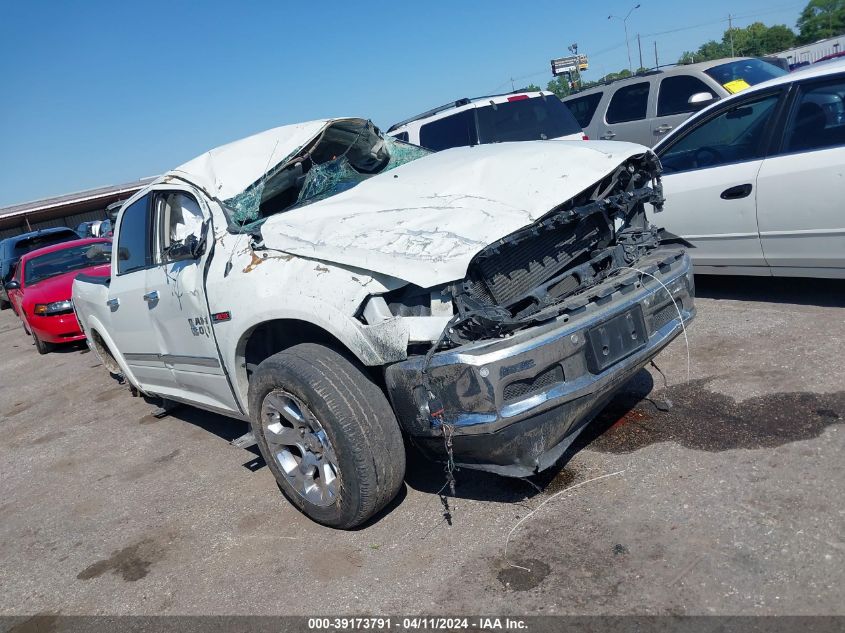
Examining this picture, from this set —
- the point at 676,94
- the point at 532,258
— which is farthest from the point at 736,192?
the point at 676,94

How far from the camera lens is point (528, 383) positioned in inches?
114

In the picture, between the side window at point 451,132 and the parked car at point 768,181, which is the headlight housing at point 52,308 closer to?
the side window at point 451,132

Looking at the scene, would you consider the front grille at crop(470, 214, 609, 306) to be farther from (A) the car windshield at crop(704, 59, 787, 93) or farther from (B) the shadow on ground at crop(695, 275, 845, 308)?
(A) the car windshield at crop(704, 59, 787, 93)

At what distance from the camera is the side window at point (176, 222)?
412cm

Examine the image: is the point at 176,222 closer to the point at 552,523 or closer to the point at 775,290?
the point at 552,523

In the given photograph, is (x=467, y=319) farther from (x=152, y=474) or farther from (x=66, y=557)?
(x=152, y=474)

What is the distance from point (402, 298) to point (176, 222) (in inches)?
83.1

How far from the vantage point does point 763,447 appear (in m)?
3.43

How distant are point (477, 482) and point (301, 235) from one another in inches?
62.5

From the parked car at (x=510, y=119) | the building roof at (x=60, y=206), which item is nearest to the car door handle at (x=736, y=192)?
the parked car at (x=510, y=119)

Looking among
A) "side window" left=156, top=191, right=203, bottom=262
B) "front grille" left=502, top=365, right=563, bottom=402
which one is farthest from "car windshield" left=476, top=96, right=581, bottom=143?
"front grille" left=502, top=365, right=563, bottom=402

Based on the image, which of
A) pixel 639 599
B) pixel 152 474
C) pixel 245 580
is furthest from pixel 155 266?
pixel 639 599

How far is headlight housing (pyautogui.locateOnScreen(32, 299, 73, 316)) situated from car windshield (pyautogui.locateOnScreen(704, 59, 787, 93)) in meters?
9.47

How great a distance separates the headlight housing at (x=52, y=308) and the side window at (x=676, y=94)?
8.86 metres
